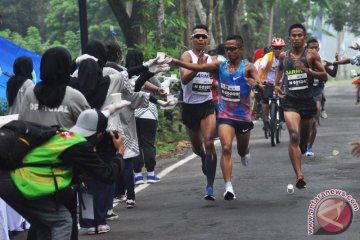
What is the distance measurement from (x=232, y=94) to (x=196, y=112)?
72 cm

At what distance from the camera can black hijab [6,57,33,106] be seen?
35.3 feet

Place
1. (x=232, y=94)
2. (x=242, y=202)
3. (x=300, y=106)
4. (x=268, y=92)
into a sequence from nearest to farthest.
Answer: (x=242, y=202)
(x=232, y=94)
(x=300, y=106)
(x=268, y=92)

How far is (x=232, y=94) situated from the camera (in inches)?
463

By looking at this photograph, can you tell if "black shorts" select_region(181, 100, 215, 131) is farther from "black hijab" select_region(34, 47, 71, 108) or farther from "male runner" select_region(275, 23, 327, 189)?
"black hijab" select_region(34, 47, 71, 108)

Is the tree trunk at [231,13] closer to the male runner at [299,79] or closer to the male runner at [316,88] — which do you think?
the male runner at [316,88]

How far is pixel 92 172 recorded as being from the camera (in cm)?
651

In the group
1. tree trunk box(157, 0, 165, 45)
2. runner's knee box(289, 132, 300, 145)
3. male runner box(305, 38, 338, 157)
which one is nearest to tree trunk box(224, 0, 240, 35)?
tree trunk box(157, 0, 165, 45)

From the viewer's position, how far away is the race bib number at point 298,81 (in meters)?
12.6

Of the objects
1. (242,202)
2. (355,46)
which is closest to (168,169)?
(242,202)

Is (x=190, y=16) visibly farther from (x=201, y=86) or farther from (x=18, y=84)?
(x=18, y=84)

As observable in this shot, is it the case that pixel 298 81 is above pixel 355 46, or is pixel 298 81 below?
below

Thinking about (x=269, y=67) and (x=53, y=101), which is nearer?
(x=53, y=101)

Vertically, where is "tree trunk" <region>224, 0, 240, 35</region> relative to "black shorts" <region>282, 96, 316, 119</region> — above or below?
below

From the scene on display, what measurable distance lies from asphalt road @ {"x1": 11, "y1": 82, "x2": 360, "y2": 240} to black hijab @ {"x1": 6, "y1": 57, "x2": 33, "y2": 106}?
5.91ft
